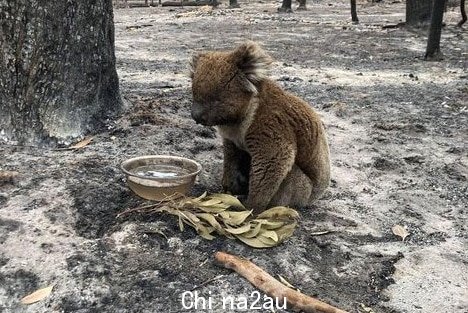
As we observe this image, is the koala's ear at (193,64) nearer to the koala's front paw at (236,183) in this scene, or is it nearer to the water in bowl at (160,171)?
the water in bowl at (160,171)

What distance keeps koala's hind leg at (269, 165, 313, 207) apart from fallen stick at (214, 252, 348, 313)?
885 mm

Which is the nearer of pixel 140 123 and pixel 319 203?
pixel 319 203

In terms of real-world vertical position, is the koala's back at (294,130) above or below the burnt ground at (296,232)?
above

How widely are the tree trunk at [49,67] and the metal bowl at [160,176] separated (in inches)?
41.9

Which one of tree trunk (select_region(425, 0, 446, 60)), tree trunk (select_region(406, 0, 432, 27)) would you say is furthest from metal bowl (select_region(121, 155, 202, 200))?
tree trunk (select_region(406, 0, 432, 27))

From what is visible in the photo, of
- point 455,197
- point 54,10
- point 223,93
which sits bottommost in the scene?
point 455,197

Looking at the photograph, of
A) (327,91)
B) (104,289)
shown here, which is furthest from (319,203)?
(327,91)

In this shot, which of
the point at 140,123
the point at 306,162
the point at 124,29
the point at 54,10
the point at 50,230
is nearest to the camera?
the point at 50,230

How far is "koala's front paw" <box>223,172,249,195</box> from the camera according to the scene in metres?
4.10

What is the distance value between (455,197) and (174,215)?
7.90 ft

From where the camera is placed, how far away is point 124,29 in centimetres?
A: 1399

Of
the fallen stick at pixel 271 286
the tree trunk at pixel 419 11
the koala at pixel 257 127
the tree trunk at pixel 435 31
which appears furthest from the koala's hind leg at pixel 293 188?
the tree trunk at pixel 419 11

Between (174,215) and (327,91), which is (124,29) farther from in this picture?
(174,215)

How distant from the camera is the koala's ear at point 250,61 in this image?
11.6ft
